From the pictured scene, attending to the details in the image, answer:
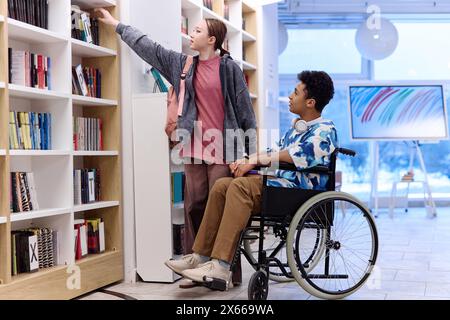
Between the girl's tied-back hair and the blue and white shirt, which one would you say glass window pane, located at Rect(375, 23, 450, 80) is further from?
the blue and white shirt

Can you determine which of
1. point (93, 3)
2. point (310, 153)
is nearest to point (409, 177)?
point (310, 153)

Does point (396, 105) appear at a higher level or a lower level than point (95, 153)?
higher

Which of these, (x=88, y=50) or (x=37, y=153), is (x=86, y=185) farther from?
(x=88, y=50)

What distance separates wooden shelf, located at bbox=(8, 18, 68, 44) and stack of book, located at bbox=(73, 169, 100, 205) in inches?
26.3

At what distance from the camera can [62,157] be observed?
9.30 feet

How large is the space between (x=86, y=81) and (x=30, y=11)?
20.2 inches

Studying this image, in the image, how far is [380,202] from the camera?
299 inches

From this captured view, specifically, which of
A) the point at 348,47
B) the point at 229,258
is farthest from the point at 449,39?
the point at 229,258

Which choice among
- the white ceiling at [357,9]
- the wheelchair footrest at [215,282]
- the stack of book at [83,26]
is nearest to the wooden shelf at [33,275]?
the wheelchair footrest at [215,282]

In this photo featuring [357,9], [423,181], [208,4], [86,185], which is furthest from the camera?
[357,9]

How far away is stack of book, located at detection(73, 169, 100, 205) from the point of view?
3.02m

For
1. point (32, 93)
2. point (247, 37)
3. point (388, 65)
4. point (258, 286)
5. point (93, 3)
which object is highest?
point (388, 65)
